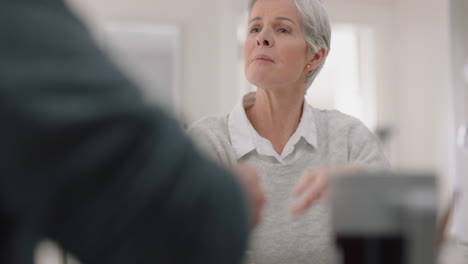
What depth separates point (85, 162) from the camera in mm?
302

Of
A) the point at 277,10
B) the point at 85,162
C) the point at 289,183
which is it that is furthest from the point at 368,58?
the point at 85,162

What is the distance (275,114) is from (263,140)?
11 centimetres

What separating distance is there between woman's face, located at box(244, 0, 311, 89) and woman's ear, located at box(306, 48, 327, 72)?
0.18 ft

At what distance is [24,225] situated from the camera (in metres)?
0.32

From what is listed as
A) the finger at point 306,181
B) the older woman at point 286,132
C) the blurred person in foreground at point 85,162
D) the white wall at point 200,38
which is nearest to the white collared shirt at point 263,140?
the older woman at point 286,132

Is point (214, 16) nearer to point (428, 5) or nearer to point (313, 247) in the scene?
point (428, 5)

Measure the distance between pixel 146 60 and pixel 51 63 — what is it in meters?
3.35

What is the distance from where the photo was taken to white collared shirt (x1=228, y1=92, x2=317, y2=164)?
114 centimetres

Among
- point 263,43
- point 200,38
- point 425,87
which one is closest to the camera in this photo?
point 263,43

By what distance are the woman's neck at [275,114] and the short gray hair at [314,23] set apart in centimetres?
14

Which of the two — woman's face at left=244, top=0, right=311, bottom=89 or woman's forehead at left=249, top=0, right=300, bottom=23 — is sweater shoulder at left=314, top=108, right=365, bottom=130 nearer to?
woman's face at left=244, top=0, right=311, bottom=89

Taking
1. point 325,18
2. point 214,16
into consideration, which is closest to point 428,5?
point 214,16

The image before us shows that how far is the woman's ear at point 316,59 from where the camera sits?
131 cm

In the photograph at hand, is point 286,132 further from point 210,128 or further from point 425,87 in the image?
point 425,87
